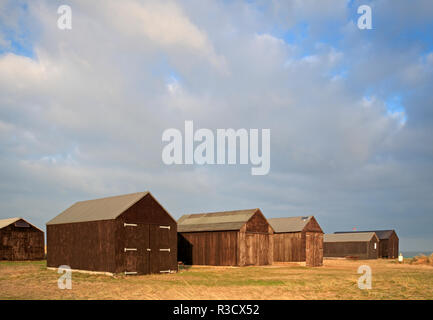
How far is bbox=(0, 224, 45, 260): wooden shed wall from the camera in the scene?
56.7 meters

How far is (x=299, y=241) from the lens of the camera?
182 ft

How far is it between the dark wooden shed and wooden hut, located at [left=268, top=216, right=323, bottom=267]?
918 inches

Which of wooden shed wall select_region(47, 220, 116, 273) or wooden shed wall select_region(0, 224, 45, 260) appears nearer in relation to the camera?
wooden shed wall select_region(47, 220, 116, 273)

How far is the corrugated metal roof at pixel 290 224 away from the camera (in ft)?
185

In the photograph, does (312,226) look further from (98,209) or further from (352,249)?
(352,249)

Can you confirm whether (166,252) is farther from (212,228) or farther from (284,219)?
(284,219)

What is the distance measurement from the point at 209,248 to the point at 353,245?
48.6 meters

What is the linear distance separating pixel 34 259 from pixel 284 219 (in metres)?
37.3

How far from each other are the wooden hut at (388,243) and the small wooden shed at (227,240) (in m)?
51.5

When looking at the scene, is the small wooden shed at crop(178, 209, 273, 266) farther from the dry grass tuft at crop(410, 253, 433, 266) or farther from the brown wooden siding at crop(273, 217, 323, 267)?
the dry grass tuft at crop(410, 253, 433, 266)

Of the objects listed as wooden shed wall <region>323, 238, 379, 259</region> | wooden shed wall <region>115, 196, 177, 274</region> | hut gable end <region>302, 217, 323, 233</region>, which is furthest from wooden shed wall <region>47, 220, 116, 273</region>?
wooden shed wall <region>323, 238, 379, 259</region>
